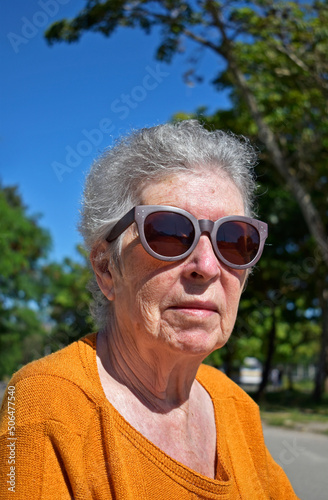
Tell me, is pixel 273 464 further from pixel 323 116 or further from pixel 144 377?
pixel 323 116

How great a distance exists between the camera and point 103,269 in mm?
1585

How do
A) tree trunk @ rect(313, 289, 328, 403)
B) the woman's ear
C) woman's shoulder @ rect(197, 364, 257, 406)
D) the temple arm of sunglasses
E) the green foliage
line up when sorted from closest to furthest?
the temple arm of sunglasses → the woman's ear → woman's shoulder @ rect(197, 364, 257, 406) → tree trunk @ rect(313, 289, 328, 403) → the green foliage

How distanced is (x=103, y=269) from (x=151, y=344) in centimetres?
31

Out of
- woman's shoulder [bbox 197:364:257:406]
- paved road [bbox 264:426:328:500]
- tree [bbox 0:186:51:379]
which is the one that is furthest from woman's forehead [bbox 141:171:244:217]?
tree [bbox 0:186:51:379]

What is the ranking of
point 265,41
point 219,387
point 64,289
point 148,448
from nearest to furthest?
point 148,448 → point 219,387 → point 265,41 → point 64,289

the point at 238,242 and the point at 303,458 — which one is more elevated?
the point at 238,242

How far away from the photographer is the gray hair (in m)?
1.51

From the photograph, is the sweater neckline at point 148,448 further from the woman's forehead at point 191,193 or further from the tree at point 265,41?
the tree at point 265,41

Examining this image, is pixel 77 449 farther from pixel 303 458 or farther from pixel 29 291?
pixel 29 291

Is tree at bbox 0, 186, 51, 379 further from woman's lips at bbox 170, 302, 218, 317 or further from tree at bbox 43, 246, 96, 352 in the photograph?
woman's lips at bbox 170, 302, 218, 317

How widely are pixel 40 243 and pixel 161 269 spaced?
64.8 feet

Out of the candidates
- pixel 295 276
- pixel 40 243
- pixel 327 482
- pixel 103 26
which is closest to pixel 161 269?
pixel 327 482

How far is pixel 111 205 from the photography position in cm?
154

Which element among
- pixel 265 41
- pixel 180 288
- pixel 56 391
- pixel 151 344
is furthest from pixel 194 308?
pixel 265 41
